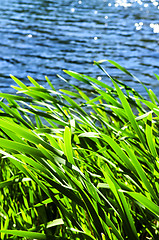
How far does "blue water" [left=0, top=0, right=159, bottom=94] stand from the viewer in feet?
26.2

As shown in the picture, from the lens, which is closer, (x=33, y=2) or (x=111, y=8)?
(x=111, y=8)

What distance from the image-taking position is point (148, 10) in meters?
15.8

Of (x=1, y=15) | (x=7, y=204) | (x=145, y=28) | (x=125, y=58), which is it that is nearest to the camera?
(x=7, y=204)

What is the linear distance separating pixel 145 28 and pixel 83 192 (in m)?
11.9

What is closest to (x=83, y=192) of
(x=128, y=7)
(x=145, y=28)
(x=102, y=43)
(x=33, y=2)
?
(x=102, y=43)

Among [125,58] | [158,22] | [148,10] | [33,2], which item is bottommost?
[125,58]

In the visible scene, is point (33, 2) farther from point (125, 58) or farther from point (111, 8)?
point (125, 58)

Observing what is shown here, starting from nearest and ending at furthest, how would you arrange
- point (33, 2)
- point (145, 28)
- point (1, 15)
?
point (145, 28) → point (1, 15) → point (33, 2)

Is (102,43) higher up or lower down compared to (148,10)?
lower down

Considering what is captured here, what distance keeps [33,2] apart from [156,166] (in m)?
18.5

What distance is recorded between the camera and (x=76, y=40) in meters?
10.6

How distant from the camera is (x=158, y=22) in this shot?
1288 cm

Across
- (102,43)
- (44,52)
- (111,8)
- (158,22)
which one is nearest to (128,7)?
(111,8)

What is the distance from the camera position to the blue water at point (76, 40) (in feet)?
26.2
